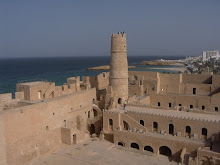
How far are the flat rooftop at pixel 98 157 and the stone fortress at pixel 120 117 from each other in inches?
27.5

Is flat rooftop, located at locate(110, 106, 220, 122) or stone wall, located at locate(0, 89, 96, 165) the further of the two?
flat rooftop, located at locate(110, 106, 220, 122)

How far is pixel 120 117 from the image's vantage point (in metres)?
23.0

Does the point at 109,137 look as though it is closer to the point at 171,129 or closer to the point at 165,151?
the point at 165,151

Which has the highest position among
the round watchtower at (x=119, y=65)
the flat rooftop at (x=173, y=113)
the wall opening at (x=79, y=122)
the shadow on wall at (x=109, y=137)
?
the round watchtower at (x=119, y=65)

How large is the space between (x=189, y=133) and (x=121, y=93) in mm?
9077

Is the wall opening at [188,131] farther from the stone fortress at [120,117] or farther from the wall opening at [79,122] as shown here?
the wall opening at [79,122]

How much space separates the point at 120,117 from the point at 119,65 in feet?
21.0

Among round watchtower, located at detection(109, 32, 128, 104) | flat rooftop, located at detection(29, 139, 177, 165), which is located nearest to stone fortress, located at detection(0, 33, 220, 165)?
round watchtower, located at detection(109, 32, 128, 104)

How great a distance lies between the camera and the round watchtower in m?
26.3

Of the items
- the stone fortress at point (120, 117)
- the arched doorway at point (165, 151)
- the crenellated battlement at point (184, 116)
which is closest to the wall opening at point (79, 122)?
the stone fortress at point (120, 117)

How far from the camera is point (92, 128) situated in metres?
26.8

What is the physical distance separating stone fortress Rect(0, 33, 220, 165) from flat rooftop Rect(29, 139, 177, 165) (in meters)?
0.70

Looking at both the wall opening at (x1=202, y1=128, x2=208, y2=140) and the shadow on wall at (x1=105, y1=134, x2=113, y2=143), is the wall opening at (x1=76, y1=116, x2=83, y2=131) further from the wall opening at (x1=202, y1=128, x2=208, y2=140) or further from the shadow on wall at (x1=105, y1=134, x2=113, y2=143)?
the wall opening at (x1=202, y1=128, x2=208, y2=140)

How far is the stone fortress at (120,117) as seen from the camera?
1803cm
